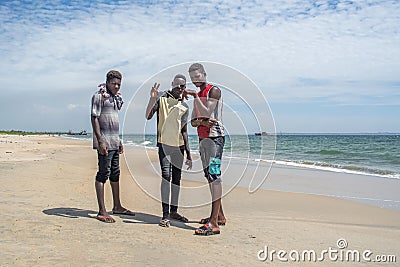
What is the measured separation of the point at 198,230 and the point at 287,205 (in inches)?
112

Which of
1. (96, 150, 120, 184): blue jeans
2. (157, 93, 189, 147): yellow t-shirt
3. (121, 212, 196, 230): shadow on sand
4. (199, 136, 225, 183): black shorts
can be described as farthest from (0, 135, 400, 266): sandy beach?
→ (157, 93, 189, 147): yellow t-shirt

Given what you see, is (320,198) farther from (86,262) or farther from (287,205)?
(86,262)

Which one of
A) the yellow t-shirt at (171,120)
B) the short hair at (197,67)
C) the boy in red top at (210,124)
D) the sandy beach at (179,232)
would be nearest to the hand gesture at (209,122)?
the boy in red top at (210,124)

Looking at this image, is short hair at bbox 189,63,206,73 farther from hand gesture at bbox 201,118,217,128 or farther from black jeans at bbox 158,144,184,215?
black jeans at bbox 158,144,184,215

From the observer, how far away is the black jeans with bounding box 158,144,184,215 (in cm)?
524

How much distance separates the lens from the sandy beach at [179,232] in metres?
3.74

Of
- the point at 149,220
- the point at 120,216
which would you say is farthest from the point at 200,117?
the point at 120,216

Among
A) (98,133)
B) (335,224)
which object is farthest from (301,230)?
(98,133)

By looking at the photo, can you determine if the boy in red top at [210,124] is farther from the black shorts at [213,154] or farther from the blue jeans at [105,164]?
the blue jeans at [105,164]

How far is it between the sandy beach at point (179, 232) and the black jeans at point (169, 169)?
37 cm

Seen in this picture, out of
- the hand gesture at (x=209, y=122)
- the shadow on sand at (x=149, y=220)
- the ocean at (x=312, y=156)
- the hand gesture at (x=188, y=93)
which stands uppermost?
the hand gesture at (x=188, y=93)

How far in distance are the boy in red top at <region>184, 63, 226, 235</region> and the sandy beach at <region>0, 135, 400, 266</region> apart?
582 mm

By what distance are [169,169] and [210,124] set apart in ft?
2.90

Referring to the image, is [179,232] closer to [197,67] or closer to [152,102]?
[152,102]
